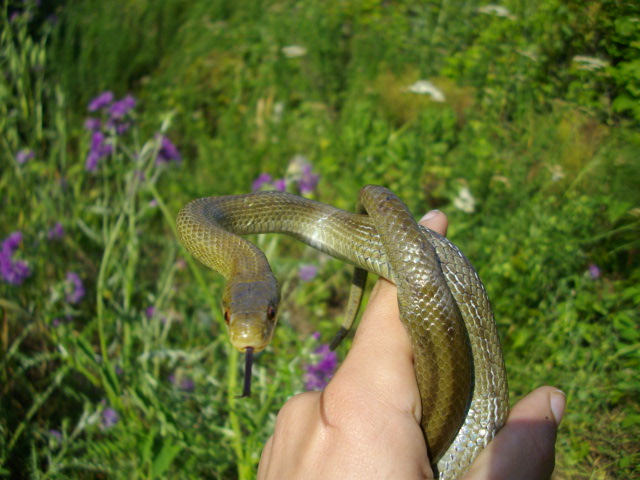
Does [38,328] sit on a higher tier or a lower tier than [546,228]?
lower

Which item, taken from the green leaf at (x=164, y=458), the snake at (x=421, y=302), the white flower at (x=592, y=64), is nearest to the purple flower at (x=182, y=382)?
the green leaf at (x=164, y=458)

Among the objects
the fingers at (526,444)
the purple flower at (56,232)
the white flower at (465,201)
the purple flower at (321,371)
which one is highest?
the fingers at (526,444)

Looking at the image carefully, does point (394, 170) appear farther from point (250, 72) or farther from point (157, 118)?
point (250, 72)

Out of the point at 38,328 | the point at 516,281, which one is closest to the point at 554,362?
the point at 516,281

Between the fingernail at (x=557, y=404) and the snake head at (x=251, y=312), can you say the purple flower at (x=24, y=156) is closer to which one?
the snake head at (x=251, y=312)

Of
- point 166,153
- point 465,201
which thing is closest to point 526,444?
point 465,201

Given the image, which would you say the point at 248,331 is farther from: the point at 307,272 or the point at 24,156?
the point at 24,156
